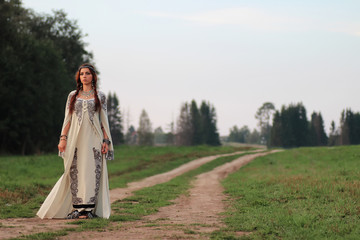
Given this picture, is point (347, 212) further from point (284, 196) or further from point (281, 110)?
point (281, 110)

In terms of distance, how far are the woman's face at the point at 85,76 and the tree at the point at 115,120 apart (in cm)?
8384

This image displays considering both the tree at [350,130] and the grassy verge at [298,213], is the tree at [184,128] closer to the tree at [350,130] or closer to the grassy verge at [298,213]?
the tree at [350,130]

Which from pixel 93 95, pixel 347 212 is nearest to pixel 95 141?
pixel 93 95

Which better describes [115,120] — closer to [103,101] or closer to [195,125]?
[195,125]

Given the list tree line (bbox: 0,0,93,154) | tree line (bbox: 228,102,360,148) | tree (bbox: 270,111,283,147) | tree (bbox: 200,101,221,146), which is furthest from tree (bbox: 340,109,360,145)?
tree line (bbox: 0,0,93,154)

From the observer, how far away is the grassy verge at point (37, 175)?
1072cm

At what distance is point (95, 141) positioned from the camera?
27.8ft

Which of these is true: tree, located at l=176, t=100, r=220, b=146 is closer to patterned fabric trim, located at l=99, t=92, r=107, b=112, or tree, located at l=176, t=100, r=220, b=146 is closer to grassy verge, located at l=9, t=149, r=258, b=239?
grassy verge, located at l=9, t=149, r=258, b=239

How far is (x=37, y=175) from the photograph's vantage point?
2211 cm

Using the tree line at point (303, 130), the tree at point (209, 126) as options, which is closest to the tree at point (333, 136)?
the tree line at point (303, 130)

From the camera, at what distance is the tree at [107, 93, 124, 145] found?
9331 cm

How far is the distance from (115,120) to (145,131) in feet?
56.5

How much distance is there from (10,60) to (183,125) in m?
75.0

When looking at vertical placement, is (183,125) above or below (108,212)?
above
